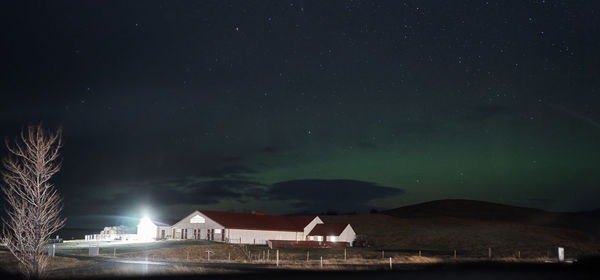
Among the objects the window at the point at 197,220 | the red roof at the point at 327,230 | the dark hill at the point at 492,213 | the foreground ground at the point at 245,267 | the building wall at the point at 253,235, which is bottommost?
the foreground ground at the point at 245,267

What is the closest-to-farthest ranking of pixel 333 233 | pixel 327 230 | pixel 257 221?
1. pixel 333 233
2. pixel 257 221
3. pixel 327 230

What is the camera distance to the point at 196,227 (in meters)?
85.1

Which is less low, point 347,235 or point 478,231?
point 478,231

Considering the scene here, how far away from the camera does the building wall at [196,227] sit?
8224 centimetres

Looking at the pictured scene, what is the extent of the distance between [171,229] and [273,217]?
54.4 feet

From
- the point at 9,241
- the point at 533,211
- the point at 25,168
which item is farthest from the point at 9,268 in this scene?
the point at 533,211

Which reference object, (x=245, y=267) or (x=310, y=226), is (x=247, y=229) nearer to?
(x=310, y=226)

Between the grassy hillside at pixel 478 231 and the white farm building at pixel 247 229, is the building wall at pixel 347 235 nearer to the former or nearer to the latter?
the white farm building at pixel 247 229

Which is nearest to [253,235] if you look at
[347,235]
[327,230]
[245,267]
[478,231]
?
[327,230]

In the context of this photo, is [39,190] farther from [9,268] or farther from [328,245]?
[328,245]

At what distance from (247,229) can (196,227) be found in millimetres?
8090

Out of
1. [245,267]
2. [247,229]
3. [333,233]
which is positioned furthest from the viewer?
[333,233]

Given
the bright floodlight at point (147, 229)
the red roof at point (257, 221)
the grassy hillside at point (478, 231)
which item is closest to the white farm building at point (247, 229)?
the red roof at point (257, 221)

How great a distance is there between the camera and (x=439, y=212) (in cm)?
16312
